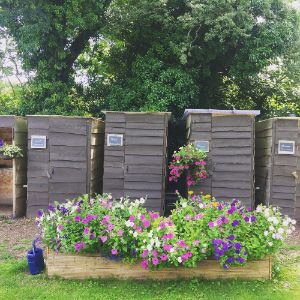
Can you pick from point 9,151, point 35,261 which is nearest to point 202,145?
point 9,151

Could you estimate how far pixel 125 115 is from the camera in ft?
28.2

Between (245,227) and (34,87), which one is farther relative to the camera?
(34,87)

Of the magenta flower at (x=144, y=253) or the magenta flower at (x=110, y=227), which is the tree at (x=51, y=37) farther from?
the magenta flower at (x=144, y=253)

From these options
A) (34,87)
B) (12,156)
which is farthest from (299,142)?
(34,87)

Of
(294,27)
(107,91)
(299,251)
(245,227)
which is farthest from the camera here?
(107,91)

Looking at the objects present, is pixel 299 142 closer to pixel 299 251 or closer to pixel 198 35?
pixel 299 251

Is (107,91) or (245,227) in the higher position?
(107,91)

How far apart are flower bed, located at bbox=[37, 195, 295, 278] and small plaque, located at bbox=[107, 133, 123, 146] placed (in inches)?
139

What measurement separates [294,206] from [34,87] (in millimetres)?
8655

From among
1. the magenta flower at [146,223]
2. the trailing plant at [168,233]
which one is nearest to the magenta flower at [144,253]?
the trailing plant at [168,233]

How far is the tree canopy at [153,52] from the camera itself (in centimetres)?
1098

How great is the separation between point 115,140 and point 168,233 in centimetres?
426

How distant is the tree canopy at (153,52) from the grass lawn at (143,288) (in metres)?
6.82

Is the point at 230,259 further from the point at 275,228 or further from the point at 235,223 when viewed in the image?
the point at 275,228
